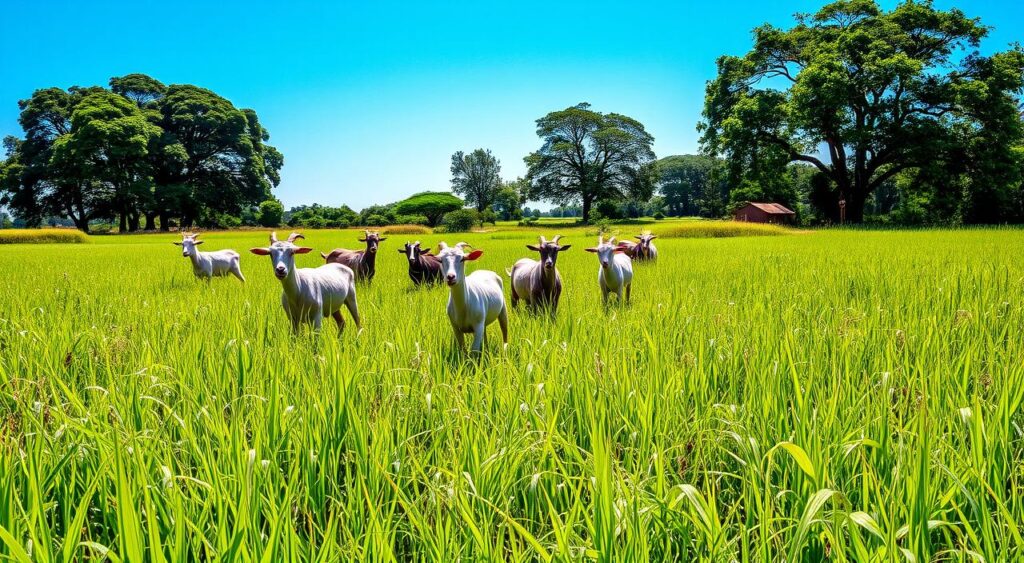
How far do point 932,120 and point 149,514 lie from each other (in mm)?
39105

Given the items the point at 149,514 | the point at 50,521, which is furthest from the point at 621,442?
the point at 50,521

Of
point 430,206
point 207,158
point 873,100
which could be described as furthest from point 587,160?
point 207,158

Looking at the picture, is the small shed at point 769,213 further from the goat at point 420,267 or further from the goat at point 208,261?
the goat at point 208,261

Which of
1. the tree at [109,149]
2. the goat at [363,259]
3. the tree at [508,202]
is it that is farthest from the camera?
Answer: the tree at [508,202]

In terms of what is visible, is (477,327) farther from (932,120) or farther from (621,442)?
(932,120)

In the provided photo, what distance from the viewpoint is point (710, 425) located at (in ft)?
7.68

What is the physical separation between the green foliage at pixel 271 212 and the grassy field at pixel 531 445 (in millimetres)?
46461

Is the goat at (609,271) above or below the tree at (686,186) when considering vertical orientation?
below

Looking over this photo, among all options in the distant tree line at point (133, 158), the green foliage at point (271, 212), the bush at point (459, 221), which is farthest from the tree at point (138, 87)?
the bush at point (459, 221)

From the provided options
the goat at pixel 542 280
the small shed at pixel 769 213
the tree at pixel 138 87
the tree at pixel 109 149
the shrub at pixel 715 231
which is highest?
the tree at pixel 138 87

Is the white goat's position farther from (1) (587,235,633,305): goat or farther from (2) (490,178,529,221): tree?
(2) (490,178,529,221): tree

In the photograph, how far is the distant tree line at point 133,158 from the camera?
38.5 meters

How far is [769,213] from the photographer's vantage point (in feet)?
176

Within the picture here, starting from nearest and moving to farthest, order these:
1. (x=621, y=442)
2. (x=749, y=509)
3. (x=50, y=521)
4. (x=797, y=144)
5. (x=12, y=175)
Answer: (x=749, y=509) → (x=50, y=521) → (x=621, y=442) → (x=797, y=144) → (x=12, y=175)
